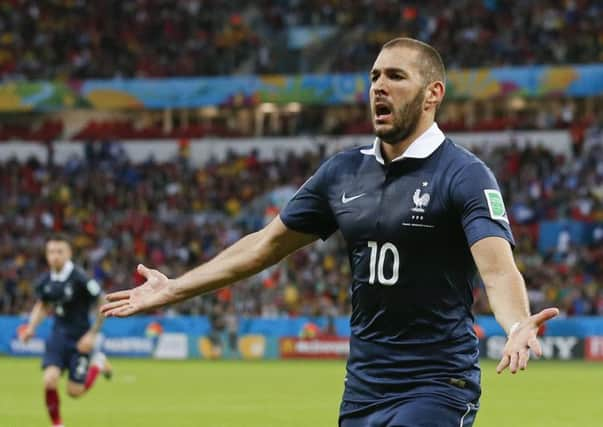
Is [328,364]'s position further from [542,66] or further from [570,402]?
[542,66]

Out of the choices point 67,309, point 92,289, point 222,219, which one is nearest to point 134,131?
point 222,219

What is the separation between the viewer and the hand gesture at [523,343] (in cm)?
467

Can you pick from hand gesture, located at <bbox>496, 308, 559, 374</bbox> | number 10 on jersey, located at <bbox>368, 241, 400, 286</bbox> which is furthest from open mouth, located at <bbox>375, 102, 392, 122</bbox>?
hand gesture, located at <bbox>496, 308, 559, 374</bbox>

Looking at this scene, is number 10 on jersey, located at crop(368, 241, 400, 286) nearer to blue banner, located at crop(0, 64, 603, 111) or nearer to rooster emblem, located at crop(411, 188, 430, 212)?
rooster emblem, located at crop(411, 188, 430, 212)

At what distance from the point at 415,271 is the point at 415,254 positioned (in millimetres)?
72

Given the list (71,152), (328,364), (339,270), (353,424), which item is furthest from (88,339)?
(71,152)

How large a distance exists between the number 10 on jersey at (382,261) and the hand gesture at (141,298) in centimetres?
97

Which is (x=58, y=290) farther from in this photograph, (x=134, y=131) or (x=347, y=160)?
(x=134, y=131)

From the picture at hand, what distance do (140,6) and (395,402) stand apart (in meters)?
42.0

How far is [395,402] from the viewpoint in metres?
5.38

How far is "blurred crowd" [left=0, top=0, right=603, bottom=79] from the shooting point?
4031cm

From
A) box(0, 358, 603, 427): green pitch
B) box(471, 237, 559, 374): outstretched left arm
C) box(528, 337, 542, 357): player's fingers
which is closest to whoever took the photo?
box(528, 337, 542, 357): player's fingers

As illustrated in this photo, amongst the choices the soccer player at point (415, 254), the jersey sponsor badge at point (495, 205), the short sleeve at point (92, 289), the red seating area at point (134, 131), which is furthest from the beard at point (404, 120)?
the red seating area at point (134, 131)

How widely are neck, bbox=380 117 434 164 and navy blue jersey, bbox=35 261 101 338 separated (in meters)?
10.4
